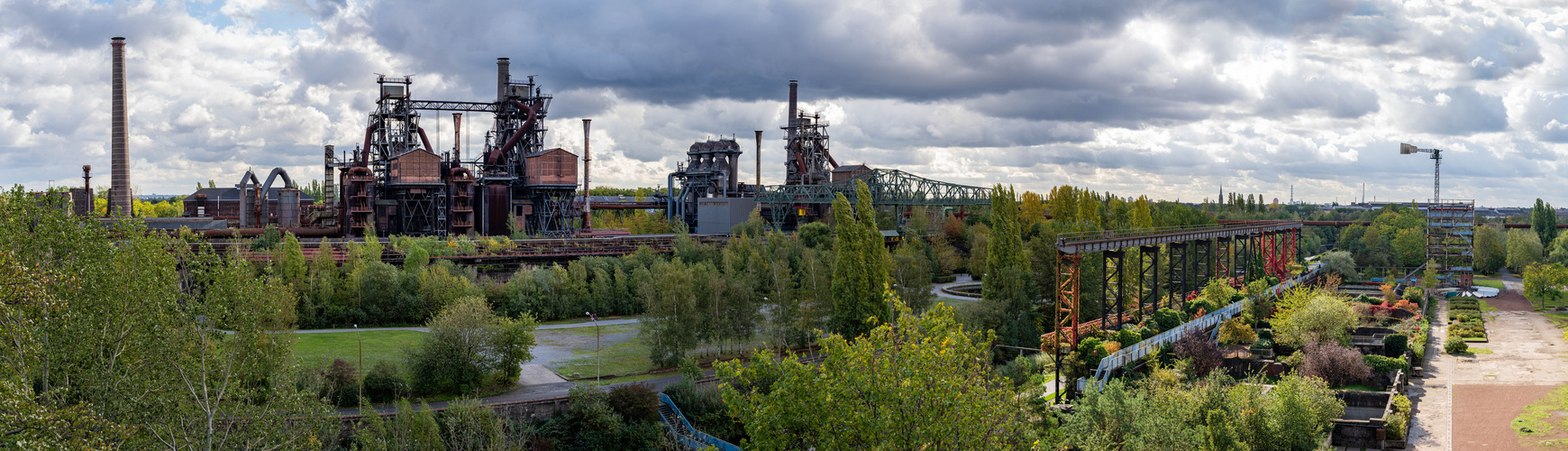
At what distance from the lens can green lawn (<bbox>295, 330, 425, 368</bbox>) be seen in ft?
124

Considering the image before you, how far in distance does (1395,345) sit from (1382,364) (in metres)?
4.26

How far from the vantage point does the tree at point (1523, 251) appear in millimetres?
90438

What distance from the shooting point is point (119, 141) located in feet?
200

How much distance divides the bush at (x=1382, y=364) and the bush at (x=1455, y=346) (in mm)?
10393

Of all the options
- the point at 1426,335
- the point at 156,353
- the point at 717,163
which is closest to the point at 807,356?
the point at 156,353

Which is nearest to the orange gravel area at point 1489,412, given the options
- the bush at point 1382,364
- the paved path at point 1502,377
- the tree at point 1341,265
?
the paved path at point 1502,377

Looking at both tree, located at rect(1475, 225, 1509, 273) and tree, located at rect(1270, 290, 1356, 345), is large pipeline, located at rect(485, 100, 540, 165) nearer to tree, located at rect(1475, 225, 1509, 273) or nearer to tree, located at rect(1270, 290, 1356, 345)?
tree, located at rect(1270, 290, 1356, 345)

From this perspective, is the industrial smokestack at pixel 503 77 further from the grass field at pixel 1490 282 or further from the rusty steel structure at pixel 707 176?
the grass field at pixel 1490 282

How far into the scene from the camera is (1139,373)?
112ft

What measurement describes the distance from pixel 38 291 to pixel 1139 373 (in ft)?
105

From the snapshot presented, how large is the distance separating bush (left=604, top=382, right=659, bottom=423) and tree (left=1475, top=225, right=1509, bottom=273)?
97.7m

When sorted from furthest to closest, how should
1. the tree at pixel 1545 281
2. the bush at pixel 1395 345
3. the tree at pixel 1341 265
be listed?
the tree at pixel 1341 265
the tree at pixel 1545 281
the bush at pixel 1395 345

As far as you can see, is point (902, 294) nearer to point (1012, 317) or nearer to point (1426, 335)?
point (1012, 317)

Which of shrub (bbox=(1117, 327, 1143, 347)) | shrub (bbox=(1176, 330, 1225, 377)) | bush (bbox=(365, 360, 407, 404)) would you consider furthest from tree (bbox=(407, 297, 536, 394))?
shrub (bbox=(1176, 330, 1225, 377))
